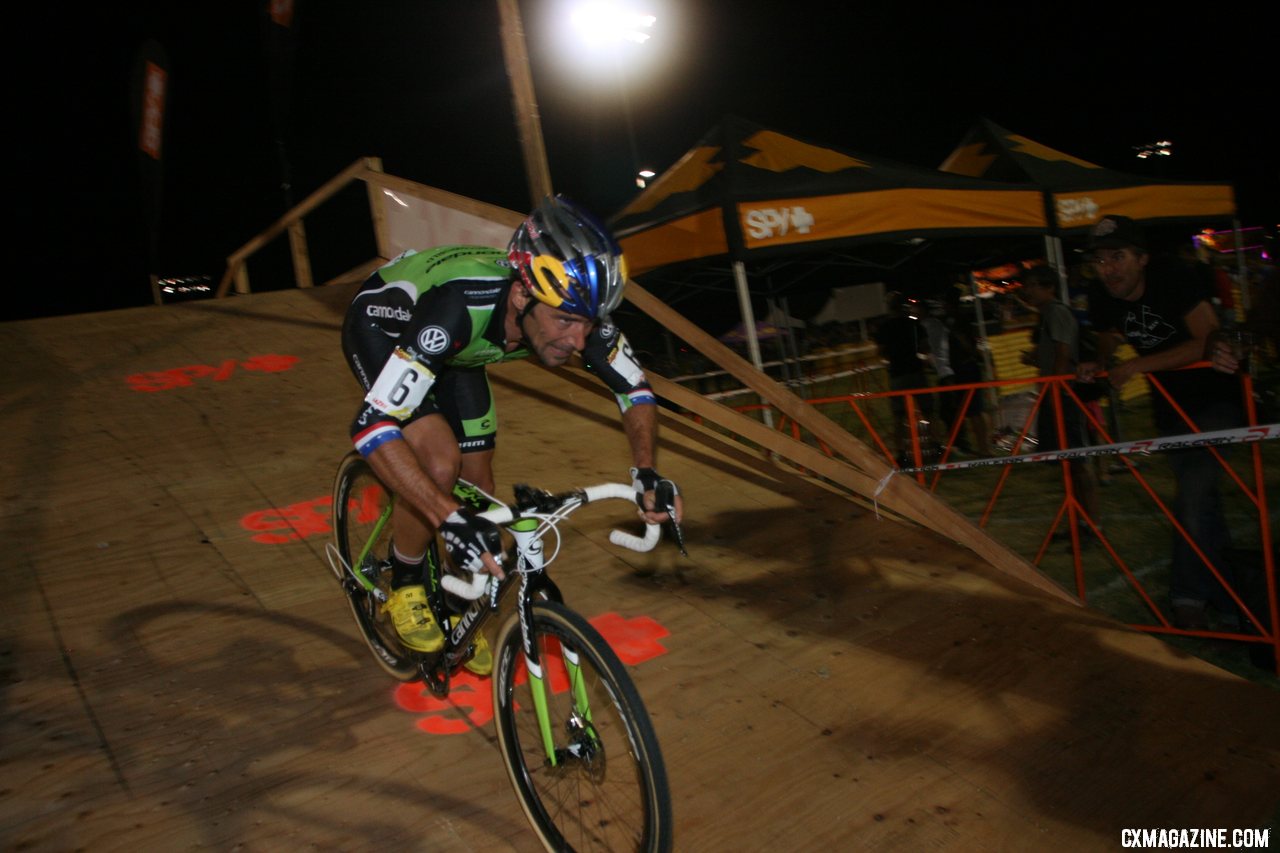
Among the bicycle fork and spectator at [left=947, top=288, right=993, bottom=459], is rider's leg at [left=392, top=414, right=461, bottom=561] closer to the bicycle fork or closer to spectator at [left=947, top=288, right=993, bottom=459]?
the bicycle fork

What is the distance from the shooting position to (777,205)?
7578 millimetres

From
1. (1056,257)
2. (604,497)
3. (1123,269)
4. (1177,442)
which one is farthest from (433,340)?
(1056,257)

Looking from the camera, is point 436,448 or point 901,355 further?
point 901,355

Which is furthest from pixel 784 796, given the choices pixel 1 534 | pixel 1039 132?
pixel 1039 132

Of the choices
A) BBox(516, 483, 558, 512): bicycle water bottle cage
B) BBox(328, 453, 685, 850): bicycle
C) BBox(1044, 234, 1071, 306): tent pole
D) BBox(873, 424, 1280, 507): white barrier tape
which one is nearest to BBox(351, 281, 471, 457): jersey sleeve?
BBox(328, 453, 685, 850): bicycle

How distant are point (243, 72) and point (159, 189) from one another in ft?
62.3

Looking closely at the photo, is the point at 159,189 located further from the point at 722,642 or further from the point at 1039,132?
the point at 1039,132

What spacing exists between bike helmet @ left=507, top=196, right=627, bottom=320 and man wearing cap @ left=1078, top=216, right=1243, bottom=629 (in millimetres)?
3244

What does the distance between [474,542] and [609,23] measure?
17183mm

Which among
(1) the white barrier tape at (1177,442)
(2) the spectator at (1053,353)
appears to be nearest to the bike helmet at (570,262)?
(1) the white barrier tape at (1177,442)

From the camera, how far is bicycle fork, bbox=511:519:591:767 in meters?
2.42

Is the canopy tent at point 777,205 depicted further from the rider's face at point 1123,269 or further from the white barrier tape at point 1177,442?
the rider's face at point 1123,269

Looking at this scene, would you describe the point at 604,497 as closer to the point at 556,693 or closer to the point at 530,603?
the point at 530,603

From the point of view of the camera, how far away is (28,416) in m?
6.12
